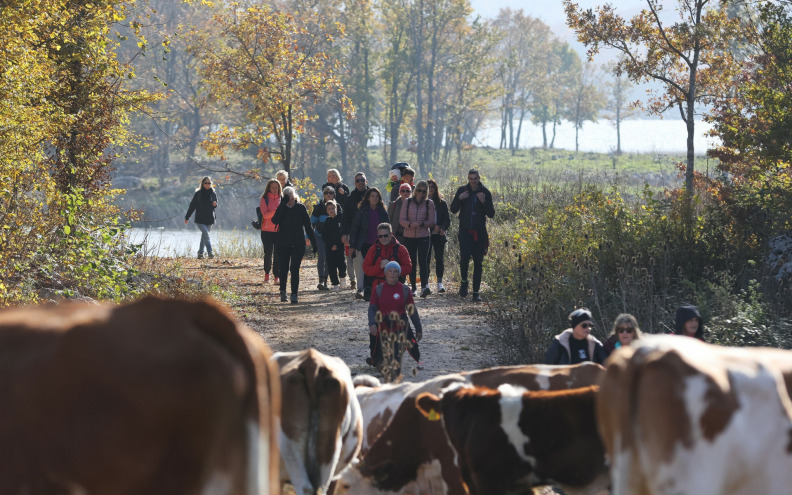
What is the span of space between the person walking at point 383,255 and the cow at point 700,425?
9.65 m

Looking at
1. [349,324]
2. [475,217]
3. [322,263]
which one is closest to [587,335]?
[349,324]

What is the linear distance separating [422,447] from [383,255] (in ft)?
22.7

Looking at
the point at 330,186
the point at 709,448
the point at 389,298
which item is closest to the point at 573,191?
the point at 330,186

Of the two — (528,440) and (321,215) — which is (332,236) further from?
(528,440)

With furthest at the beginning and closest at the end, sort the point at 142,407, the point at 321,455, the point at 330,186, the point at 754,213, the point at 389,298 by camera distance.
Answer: the point at 330,186 < the point at 754,213 < the point at 389,298 < the point at 321,455 < the point at 142,407

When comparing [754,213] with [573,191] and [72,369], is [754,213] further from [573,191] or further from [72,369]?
[72,369]

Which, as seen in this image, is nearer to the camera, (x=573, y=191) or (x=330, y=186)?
(x=330, y=186)

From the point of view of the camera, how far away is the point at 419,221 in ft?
52.9

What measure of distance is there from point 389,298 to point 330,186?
7254mm

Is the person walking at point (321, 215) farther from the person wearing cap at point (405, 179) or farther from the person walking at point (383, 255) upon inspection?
the person walking at point (383, 255)

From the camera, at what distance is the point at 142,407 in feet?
6.86

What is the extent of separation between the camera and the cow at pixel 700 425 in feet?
8.82

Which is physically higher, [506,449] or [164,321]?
[164,321]

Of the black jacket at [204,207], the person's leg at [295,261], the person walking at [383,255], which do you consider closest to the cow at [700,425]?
the person walking at [383,255]
